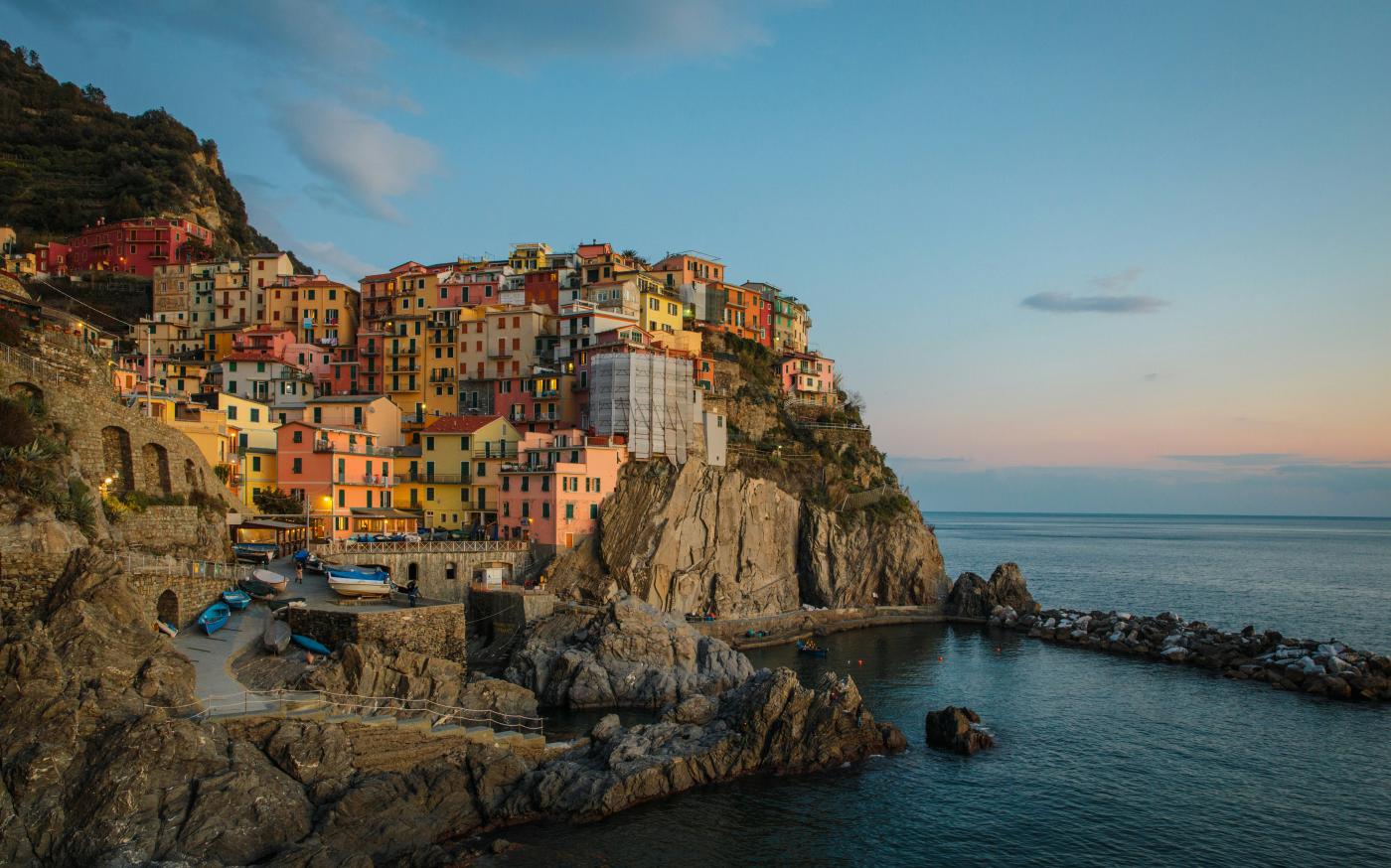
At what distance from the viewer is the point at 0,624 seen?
24344 mm

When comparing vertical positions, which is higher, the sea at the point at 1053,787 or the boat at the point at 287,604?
the boat at the point at 287,604

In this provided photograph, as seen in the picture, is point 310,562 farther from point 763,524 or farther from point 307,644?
point 763,524

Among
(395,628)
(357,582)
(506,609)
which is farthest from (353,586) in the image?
(506,609)

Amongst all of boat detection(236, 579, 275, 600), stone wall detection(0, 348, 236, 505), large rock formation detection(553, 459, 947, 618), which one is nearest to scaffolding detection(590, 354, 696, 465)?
large rock formation detection(553, 459, 947, 618)

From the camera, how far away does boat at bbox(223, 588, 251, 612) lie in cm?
3494

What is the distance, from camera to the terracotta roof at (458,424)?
6506 cm

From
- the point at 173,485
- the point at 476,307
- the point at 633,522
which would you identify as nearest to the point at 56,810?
the point at 173,485

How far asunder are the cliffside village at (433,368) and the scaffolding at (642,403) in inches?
4.9

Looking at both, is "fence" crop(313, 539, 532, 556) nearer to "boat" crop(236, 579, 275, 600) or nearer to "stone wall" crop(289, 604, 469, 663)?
"boat" crop(236, 579, 275, 600)

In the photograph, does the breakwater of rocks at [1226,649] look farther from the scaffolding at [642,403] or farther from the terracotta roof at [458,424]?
the terracotta roof at [458,424]

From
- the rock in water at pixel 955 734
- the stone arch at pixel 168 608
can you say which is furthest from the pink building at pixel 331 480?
the rock in water at pixel 955 734

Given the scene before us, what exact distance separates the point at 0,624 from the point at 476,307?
186 feet

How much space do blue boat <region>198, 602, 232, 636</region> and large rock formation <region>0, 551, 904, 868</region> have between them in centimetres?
535

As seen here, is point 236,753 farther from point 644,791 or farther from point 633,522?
point 633,522
